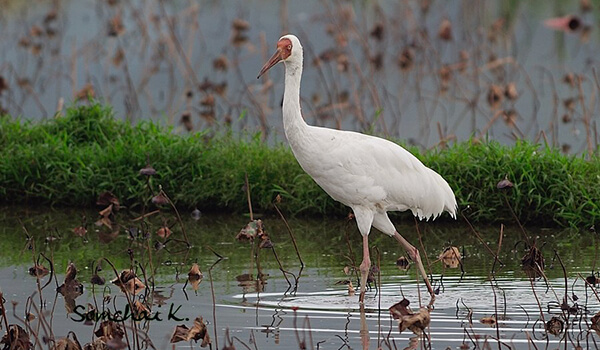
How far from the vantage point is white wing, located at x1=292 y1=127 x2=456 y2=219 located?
8312mm

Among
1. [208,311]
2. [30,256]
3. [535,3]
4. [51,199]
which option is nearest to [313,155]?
[208,311]

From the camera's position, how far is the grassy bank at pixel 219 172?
10.4m

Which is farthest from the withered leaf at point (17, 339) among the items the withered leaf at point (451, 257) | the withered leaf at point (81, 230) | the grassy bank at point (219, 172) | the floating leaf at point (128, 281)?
the grassy bank at point (219, 172)

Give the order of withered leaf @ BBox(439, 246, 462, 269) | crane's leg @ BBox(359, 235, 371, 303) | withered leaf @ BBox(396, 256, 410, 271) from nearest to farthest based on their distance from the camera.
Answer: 1. crane's leg @ BBox(359, 235, 371, 303)
2. withered leaf @ BBox(439, 246, 462, 269)
3. withered leaf @ BBox(396, 256, 410, 271)

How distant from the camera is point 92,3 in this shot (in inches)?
904

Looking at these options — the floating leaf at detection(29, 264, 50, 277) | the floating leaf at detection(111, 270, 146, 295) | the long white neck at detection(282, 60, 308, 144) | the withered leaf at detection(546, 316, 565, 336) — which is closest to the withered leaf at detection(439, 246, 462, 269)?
the long white neck at detection(282, 60, 308, 144)

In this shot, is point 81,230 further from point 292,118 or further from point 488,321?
point 488,321

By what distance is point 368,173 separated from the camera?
841 cm

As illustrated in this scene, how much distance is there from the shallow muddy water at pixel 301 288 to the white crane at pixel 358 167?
0.33 meters

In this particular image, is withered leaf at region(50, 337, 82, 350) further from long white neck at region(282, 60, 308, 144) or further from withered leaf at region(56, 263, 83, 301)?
long white neck at region(282, 60, 308, 144)

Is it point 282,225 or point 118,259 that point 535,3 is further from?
point 118,259

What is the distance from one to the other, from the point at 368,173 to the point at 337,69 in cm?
784

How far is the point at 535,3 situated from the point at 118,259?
49.2ft

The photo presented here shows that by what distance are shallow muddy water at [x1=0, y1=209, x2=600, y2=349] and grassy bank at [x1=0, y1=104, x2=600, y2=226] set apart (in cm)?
25
